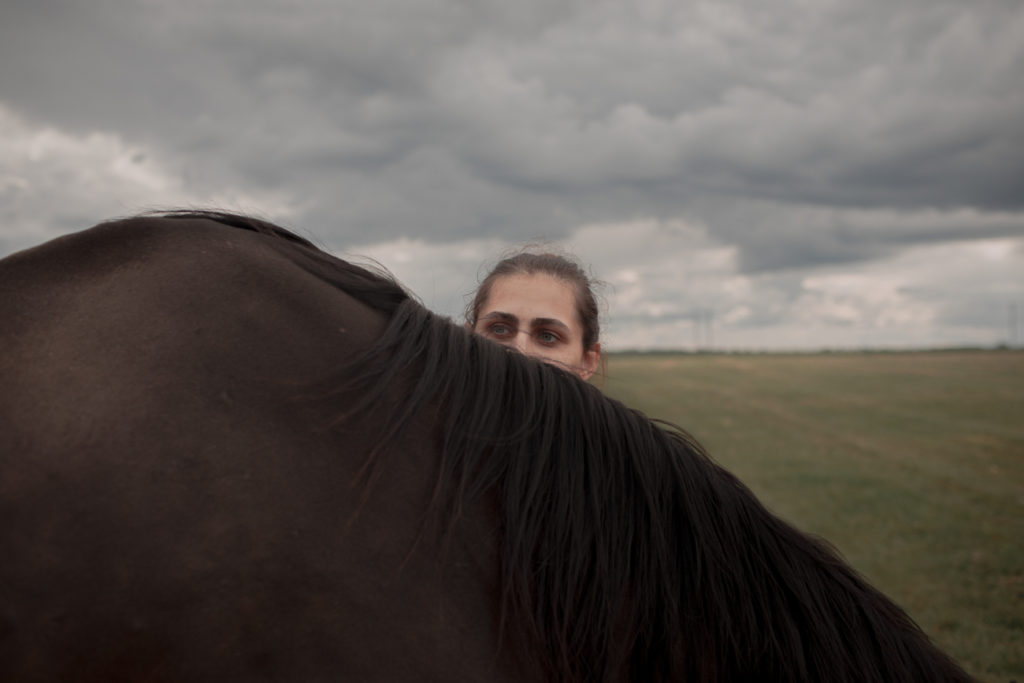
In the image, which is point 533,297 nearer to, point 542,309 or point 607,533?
point 542,309

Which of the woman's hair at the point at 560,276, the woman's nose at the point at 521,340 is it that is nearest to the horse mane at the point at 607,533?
the woman's nose at the point at 521,340

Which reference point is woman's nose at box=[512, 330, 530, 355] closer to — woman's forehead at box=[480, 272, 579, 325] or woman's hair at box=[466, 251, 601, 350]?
woman's forehead at box=[480, 272, 579, 325]

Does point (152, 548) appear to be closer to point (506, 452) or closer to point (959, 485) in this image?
point (506, 452)

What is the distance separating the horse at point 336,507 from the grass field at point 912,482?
2.59 metres

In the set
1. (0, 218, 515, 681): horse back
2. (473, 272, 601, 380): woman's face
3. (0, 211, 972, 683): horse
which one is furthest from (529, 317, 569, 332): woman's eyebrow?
(0, 218, 515, 681): horse back

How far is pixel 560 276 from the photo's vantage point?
3.71 metres

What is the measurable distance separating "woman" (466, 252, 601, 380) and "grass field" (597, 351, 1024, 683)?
477mm

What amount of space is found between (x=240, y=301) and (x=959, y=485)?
15.7 meters

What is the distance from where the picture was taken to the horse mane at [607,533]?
1317mm

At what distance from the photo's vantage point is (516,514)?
1.32 meters

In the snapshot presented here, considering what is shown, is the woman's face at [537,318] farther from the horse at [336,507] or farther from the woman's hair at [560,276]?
the horse at [336,507]

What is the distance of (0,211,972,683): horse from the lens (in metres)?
1.10

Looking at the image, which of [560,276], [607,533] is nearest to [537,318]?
[560,276]

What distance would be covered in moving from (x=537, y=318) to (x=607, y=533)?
210 centimetres
